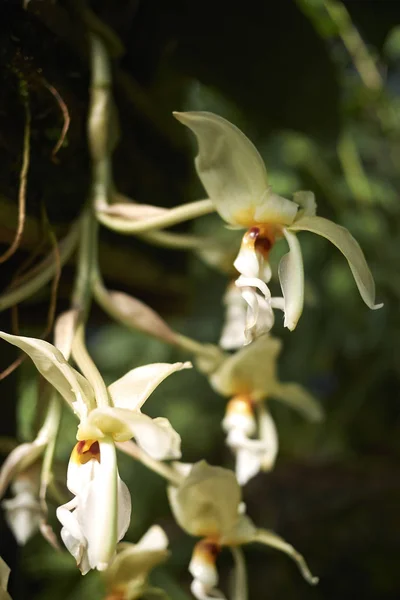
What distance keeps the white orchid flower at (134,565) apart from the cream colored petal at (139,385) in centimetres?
12

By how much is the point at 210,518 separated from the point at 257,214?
15 cm

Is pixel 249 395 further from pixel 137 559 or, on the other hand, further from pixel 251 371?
pixel 137 559

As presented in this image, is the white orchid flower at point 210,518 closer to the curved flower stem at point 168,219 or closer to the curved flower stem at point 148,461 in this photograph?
the curved flower stem at point 148,461

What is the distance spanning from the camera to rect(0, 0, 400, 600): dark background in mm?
344

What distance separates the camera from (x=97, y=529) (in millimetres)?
204

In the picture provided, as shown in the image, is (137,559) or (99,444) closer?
(99,444)

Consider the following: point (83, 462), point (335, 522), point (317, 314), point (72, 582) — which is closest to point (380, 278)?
point (317, 314)

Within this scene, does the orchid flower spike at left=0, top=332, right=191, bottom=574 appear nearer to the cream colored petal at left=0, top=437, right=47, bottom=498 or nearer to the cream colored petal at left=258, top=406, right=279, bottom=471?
the cream colored petal at left=0, top=437, right=47, bottom=498

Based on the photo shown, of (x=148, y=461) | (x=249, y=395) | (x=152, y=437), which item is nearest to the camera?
(x=152, y=437)

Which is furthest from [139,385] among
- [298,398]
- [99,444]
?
[298,398]

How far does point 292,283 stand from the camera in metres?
0.25

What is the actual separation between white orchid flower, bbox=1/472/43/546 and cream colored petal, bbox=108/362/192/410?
110mm

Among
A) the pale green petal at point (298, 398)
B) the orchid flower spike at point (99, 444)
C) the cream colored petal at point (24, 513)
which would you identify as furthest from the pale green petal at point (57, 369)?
the pale green petal at point (298, 398)

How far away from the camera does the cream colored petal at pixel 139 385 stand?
220 mm
